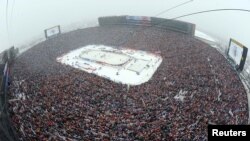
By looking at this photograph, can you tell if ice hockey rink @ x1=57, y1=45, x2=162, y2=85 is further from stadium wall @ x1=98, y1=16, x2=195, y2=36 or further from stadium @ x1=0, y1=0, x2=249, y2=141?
stadium wall @ x1=98, y1=16, x2=195, y2=36

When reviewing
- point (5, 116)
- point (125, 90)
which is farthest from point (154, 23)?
point (5, 116)

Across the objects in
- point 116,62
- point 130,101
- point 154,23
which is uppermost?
point 154,23

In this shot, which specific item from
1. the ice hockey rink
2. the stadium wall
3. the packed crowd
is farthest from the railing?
the stadium wall

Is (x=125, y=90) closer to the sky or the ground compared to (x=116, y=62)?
closer to the ground

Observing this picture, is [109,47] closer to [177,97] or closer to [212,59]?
[212,59]

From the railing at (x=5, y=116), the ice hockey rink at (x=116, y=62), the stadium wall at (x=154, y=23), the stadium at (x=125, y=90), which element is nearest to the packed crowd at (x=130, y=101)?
the stadium at (x=125, y=90)

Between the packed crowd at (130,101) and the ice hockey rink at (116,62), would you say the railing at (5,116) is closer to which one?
the packed crowd at (130,101)

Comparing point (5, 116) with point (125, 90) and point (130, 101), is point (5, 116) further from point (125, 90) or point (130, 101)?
point (125, 90)

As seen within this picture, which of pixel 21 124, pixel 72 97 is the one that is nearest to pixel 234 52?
pixel 72 97
